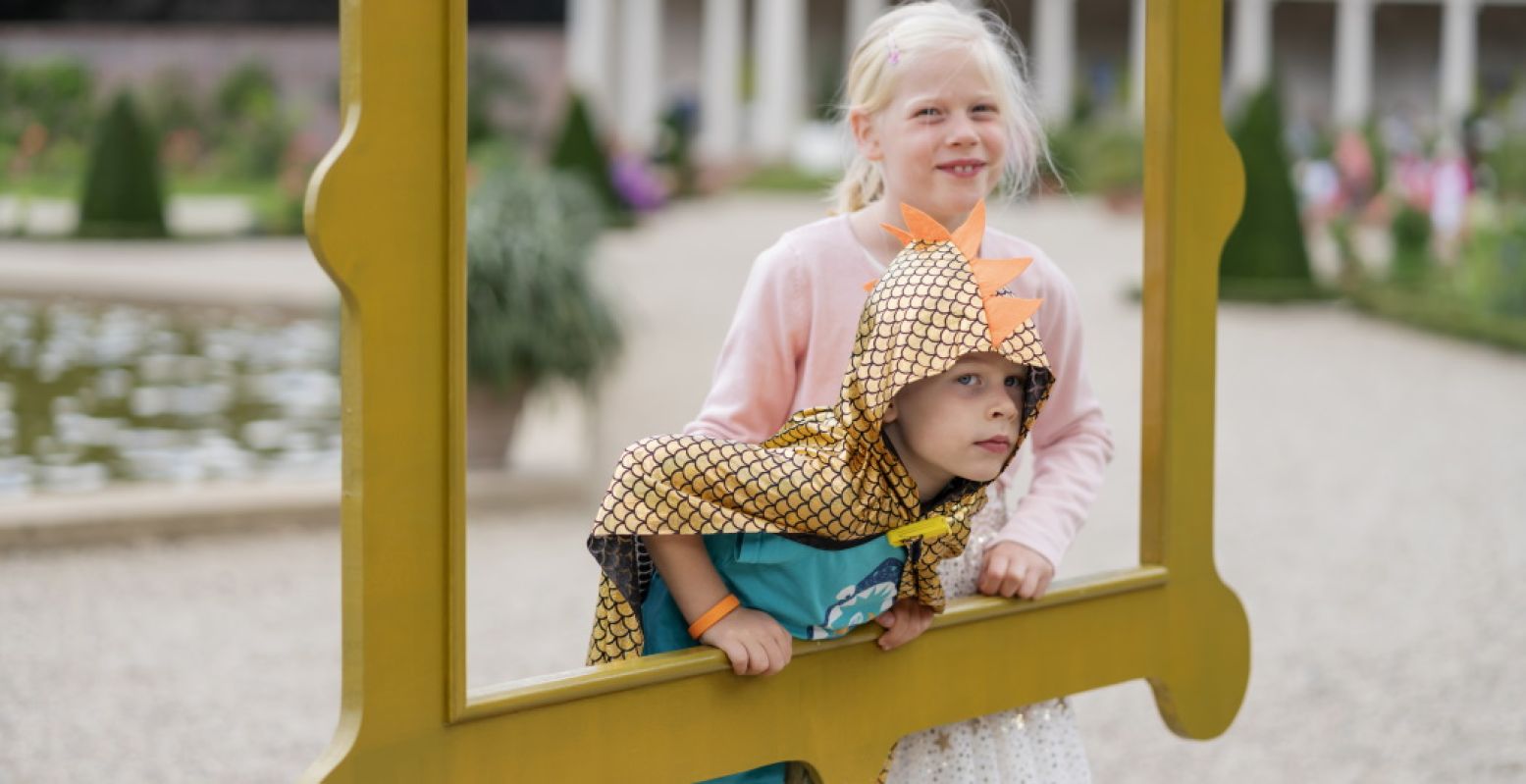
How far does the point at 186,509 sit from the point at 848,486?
462 cm

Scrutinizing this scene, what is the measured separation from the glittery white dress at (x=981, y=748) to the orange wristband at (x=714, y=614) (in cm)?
43

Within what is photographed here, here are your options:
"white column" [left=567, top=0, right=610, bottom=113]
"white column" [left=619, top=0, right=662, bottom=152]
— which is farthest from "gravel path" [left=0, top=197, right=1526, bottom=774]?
"white column" [left=619, top=0, right=662, bottom=152]

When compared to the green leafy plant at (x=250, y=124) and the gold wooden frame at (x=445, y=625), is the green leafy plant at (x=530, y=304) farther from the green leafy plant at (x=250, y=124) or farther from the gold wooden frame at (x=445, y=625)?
the green leafy plant at (x=250, y=124)

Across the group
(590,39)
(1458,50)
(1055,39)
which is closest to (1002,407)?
(590,39)

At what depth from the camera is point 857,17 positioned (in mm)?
34812

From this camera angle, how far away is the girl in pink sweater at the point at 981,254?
2111 millimetres

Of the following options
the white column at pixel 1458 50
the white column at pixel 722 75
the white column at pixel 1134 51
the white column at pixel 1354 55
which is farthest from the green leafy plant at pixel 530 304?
the white column at pixel 1458 50

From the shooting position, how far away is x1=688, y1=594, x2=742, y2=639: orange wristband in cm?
186

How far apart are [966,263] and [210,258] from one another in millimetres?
15003

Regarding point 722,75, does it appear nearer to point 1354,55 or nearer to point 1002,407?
point 1354,55

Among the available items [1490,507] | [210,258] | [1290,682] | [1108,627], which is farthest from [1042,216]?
[1108,627]

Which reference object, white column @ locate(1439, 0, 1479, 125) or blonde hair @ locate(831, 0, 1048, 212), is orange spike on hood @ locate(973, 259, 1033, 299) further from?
white column @ locate(1439, 0, 1479, 125)

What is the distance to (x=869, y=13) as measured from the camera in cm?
3416

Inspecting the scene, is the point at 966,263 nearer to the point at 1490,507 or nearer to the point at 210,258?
the point at 1490,507
